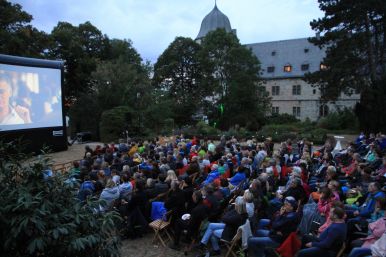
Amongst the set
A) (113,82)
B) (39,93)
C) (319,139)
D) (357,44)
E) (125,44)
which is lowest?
(319,139)

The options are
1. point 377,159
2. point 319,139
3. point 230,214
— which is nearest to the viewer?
point 230,214

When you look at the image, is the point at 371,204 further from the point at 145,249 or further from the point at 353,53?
the point at 353,53

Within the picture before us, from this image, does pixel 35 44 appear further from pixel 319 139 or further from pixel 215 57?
pixel 319 139

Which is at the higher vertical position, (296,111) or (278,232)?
(296,111)

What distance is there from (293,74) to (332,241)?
50.0 m

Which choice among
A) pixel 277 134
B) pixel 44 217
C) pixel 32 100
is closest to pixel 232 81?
pixel 277 134

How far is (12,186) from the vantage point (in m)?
2.79

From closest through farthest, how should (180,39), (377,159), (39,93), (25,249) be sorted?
(25,249) → (377,159) → (39,93) → (180,39)

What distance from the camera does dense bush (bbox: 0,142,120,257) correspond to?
2486mm

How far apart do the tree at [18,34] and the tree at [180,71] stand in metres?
18.3

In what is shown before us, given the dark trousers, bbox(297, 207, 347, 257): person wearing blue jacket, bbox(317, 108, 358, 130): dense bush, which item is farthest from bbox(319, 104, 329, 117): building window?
bbox(297, 207, 347, 257): person wearing blue jacket

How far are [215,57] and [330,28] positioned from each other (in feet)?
49.3

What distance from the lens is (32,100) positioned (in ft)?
51.7

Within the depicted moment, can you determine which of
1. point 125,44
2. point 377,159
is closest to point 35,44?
point 125,44
